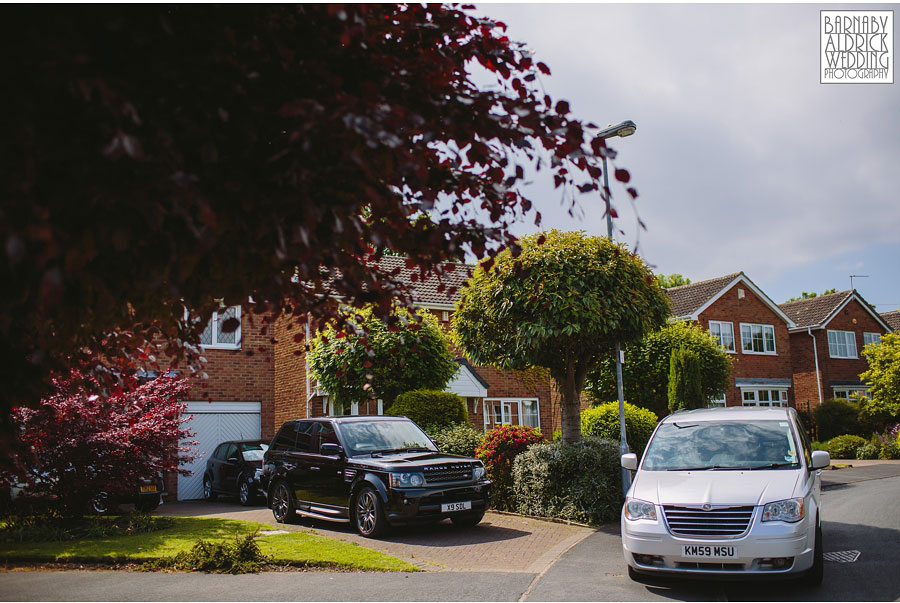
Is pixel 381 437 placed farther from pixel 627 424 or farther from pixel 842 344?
pixel 842 344

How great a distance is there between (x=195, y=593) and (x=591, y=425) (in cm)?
1263

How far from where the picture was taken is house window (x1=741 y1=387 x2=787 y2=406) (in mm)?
34275

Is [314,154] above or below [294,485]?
above

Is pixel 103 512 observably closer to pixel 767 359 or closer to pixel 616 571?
pixel 616 571

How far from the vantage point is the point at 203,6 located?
2.81 metres

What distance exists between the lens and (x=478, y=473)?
11516 millimetres

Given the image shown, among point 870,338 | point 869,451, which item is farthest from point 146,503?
point 870,338

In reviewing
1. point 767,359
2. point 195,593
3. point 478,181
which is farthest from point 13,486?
point 767,359

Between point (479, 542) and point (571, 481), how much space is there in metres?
2.77

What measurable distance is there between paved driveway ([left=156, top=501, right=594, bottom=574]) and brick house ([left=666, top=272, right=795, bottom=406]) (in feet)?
78.3

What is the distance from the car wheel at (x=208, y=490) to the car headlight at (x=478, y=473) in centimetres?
957

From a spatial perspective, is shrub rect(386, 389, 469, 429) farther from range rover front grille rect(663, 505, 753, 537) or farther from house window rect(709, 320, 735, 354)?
house window rect(709, 320, 735, 354)

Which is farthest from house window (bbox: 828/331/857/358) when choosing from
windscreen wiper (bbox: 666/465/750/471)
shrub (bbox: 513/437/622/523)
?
windscreen wiper (bbox: 666/465/750/471)

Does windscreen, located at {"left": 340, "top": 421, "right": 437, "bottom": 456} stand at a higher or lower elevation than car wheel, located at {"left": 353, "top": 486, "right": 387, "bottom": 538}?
higher
